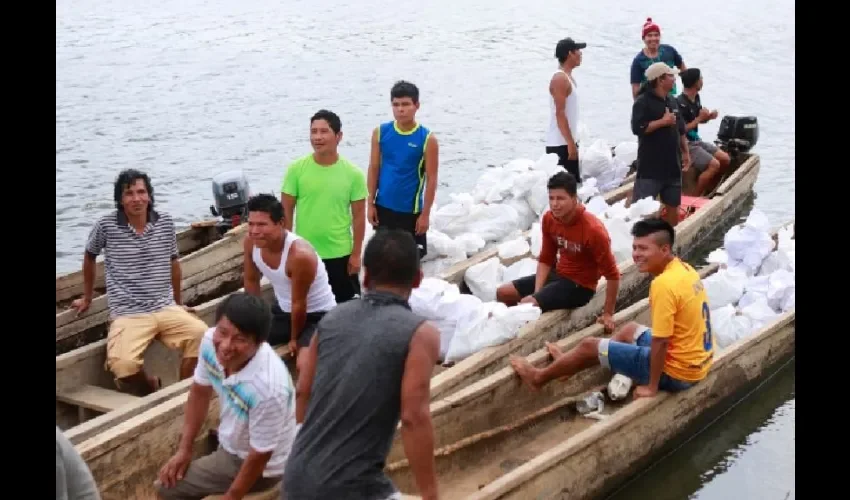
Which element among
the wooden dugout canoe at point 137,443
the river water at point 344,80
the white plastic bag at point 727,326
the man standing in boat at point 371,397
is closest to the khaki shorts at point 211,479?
the wooden dugout canoe at point 137,443

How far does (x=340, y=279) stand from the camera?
7.00 m

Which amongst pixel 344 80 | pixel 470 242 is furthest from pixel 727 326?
pixel 344 80

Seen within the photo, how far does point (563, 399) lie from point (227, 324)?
2892 mm

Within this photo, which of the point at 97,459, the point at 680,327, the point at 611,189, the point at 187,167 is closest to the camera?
the point at 97,459

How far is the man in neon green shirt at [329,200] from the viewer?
676cm

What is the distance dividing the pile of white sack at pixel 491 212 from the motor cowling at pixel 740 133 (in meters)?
2.20

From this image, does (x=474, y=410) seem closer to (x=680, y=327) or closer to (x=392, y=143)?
(x=680, y=327)

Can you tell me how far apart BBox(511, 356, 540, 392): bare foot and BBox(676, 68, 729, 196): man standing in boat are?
15.0ft

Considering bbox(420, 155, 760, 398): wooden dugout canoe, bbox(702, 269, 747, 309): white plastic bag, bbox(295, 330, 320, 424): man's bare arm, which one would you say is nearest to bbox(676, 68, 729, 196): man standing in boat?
bbox(420, 155, 760, 398): wooden dugout canoe

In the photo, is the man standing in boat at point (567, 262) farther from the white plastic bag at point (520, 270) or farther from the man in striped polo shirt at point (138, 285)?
the man in striped polo shirt at point (138, 285)
